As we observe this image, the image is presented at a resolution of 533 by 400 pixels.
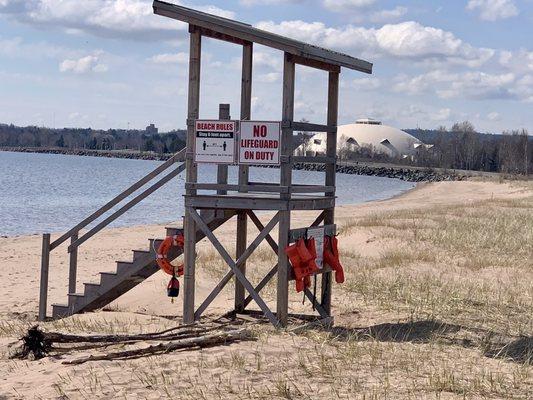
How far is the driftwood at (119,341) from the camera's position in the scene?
31.0ft

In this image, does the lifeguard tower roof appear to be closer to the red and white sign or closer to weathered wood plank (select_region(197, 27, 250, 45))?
weathered wood plank (select_region(197, 27, 250, 45))

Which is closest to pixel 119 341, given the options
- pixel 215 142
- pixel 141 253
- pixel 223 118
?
pixel 215 142

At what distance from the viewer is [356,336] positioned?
10.4 metres

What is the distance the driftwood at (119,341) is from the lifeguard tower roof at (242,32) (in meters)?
3.44

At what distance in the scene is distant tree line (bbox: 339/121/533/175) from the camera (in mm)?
137500

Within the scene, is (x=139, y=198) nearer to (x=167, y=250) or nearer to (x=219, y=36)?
(x=167, y=250)

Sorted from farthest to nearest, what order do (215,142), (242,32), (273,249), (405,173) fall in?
1. (405,173)
2. (273,249)
3. (215,142)
4. (242,32)

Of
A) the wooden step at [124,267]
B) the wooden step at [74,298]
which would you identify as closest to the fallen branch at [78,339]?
the wooden step at [124,267]

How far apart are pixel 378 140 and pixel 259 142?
174700 millimetres

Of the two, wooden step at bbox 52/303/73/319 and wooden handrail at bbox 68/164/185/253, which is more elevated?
wooden handrail at bbox 68/164/185/253

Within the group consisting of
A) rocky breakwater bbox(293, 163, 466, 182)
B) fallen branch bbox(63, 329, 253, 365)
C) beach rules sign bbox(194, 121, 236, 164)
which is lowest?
rocky breakwater bbox(293, 163, 466, 182)

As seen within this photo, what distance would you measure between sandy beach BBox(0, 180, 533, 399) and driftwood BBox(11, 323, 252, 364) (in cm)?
19

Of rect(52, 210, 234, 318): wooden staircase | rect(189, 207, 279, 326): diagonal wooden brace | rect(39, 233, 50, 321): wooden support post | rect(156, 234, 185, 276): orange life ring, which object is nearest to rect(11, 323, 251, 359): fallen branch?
rect(189, 207, 279, 326): diagonal wooden brace

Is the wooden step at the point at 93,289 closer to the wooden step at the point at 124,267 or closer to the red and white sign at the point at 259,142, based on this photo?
the wooden step at the point at 124,267
